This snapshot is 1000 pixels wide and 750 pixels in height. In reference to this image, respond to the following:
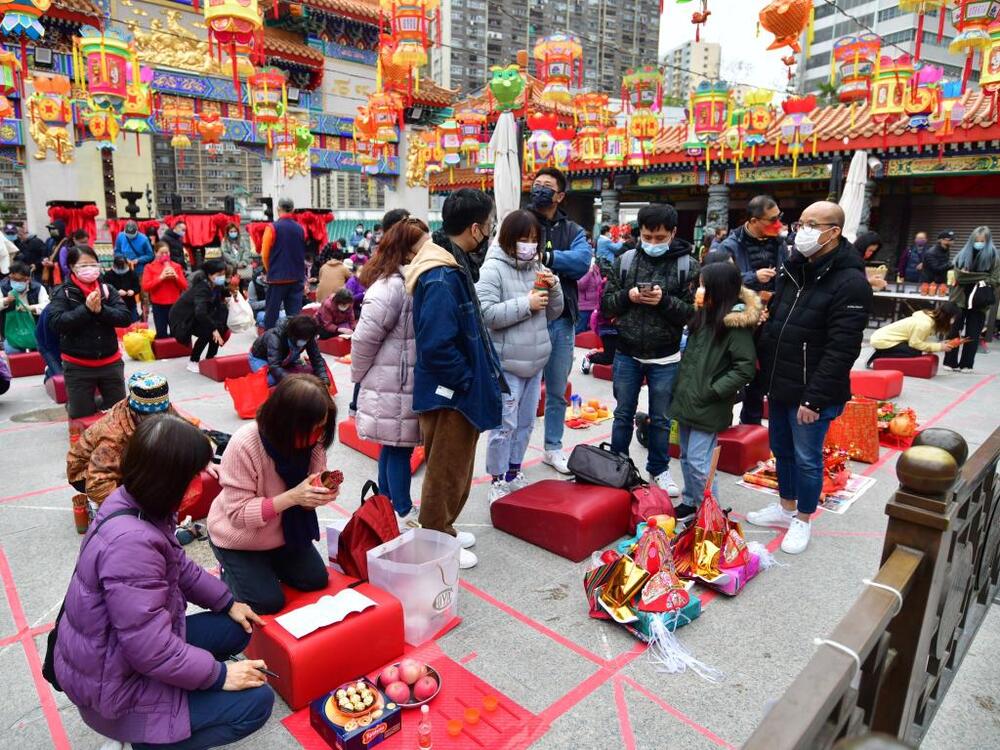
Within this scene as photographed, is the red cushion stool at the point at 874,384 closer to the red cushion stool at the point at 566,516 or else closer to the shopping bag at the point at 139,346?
the red cushion stool at the point at 566,516

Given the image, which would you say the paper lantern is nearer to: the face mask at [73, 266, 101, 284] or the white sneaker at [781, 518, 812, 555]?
the face mask at [73, 266, 101, 284]

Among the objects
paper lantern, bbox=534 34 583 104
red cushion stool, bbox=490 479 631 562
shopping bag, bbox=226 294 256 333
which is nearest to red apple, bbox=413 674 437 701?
red cushion stool, bbox=490 479 631 562

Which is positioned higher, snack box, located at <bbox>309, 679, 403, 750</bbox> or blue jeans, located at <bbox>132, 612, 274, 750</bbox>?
blue jeans, located at <bbox>132, 612, 274, 750</bbox>

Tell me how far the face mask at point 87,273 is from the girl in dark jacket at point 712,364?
4141mm

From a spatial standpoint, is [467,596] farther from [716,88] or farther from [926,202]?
[926,202]

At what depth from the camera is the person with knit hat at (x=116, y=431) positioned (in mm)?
3369

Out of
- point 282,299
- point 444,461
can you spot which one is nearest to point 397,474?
point 444,461

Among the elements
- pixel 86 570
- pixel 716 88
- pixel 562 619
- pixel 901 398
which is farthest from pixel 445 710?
pixel 716 88

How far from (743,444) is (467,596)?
2615 millimetres

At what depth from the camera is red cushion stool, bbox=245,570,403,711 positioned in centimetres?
250

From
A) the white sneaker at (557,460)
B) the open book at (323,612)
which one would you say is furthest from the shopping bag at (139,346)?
the open book at (323,612)

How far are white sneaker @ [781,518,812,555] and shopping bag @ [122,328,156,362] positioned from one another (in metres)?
7.73

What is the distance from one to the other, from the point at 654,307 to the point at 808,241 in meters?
1.00

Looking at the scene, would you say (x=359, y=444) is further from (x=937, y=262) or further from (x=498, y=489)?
(x=937, y=262)
